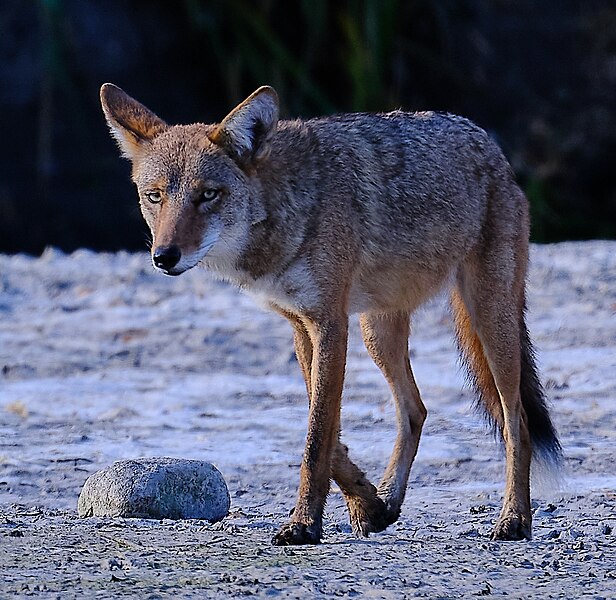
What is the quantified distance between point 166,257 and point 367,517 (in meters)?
1.31

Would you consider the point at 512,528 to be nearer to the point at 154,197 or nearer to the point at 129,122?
the point at 154,197

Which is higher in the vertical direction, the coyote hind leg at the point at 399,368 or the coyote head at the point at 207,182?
the coyote head at the point at 207,182

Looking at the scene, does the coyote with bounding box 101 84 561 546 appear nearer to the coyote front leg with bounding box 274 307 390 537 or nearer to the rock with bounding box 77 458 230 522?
the coyote front leg with bounding box 274 307 390 537

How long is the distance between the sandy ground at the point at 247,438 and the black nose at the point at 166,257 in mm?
931

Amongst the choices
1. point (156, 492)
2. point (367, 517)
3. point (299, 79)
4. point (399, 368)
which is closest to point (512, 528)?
point (367, 517)

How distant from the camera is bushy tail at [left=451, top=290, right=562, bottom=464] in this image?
5375 millimetres

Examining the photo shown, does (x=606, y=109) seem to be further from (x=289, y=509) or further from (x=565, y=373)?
(x=289, y=509)

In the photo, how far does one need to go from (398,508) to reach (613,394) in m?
2.01

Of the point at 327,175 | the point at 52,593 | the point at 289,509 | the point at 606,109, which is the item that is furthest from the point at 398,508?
the point at 606,109

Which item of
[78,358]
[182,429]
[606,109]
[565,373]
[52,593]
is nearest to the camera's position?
[52,593]

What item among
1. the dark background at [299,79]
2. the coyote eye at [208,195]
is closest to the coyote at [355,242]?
the coyote eye at [208,195]

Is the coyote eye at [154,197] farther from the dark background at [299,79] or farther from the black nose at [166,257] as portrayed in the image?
the dark background at [299,79]

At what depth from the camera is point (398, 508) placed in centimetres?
510

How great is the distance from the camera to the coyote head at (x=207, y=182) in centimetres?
453
